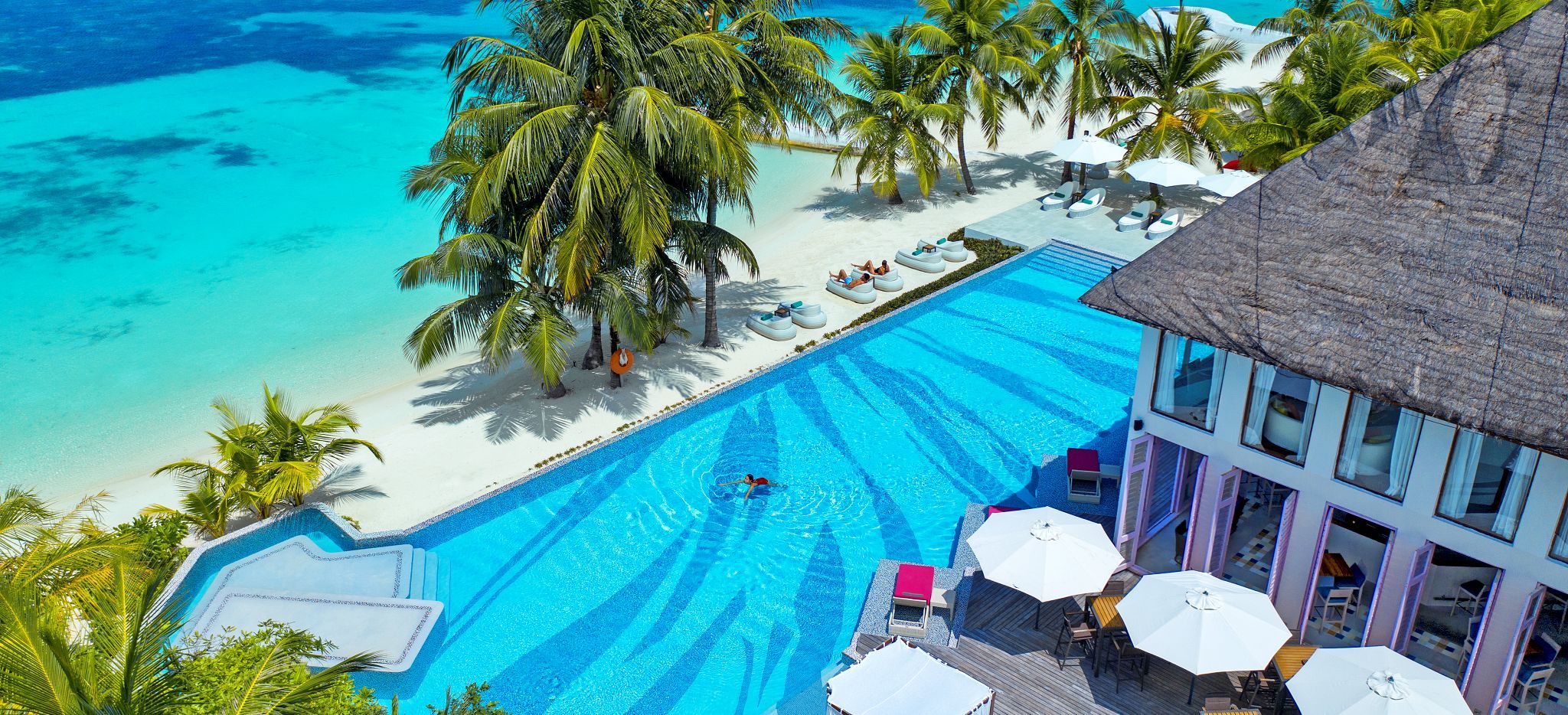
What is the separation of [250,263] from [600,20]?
17204mm

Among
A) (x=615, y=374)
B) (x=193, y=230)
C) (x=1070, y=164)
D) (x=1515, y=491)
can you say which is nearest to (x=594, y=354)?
(x=615, y=374)

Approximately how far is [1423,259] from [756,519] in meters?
8.98

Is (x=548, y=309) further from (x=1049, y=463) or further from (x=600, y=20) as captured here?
(x=1049, y=463)

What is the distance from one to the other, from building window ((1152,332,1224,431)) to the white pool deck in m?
9.02

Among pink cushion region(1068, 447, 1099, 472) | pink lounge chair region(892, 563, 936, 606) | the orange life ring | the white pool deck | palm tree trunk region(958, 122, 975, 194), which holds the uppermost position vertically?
palm tree trunk region(958, 122, 975, 194)

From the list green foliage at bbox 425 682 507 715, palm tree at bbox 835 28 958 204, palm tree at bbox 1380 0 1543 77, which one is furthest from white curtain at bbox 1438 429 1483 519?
palm tree at bbox 835 28 958 204

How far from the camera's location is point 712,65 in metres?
17.7

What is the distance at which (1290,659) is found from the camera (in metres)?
11.9

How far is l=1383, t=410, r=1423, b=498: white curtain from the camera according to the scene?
A: 1103 cm

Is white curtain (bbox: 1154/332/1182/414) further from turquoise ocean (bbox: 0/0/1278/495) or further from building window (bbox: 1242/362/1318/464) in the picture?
turquoise ocean (bbox: 0/0/1278/495)

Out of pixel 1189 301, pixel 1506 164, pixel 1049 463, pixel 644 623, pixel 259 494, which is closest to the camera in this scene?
pixel 1506 164

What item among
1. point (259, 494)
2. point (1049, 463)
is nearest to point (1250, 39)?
point (1049, 463)

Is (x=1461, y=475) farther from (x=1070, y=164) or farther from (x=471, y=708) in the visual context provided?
(x=1070, y=164)

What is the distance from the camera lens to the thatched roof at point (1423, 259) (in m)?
10.3
